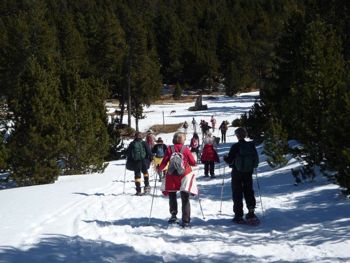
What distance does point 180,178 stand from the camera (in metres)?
9.09

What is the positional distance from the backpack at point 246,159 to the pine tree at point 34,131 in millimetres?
13085

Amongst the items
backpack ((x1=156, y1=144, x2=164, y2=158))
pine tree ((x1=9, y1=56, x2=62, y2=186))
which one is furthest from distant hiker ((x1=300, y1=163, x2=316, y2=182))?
pine tree ((x1=9, y1=56, x2=62, y2=186))

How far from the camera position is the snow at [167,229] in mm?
7133

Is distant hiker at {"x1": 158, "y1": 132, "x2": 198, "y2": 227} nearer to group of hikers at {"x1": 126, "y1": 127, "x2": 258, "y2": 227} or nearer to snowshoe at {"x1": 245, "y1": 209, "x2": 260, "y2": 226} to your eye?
group of hikers at {"x1": 126, "y1": 127, "x2": 258, "y2": 227}

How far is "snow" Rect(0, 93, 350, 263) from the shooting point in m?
7.13

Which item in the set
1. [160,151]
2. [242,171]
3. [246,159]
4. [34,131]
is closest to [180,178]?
[242,171]

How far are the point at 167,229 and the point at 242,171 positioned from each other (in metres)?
1.78

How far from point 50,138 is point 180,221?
12.6m

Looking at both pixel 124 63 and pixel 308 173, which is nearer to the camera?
pixel 308 173

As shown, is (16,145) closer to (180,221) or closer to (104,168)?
(104,168)

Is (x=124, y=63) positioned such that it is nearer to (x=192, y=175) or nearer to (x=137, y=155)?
(x=137, y=155)

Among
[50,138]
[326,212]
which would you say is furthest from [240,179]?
[50,138]

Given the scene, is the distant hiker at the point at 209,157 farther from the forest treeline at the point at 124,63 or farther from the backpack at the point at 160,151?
the forest treeline at the point at 124,63

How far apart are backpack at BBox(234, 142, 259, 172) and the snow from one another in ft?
3.60
